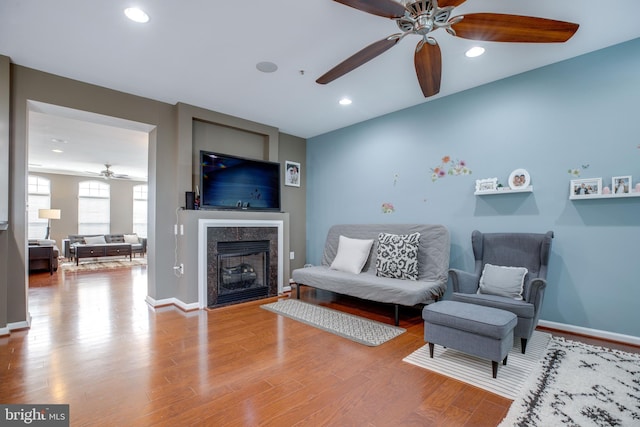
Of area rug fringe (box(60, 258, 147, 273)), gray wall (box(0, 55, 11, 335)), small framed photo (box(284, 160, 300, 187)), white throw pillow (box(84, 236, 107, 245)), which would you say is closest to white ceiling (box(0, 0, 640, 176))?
gray wall (box(0, 55, 11, 335))

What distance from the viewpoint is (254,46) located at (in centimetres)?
265

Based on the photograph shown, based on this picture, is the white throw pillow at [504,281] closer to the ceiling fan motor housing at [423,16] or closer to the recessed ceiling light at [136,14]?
the ceiling fan motor housing at [423,16]

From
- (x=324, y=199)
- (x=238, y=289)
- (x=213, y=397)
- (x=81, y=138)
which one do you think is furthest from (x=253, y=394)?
(x=81, y=138)

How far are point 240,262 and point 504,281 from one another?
3.21 metres

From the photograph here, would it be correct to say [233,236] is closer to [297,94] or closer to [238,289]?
[238,289]

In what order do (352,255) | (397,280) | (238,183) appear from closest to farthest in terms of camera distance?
(397,280) → (352,255) → (238,183)

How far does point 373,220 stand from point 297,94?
2.06 metres

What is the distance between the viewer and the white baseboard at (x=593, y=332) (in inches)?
103

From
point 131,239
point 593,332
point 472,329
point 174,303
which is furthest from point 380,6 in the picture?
point 131,239

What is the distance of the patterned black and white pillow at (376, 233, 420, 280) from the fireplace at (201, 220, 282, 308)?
1.61 meters

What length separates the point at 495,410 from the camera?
5.71ft

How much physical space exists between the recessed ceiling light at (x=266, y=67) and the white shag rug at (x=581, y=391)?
3239 millimetres

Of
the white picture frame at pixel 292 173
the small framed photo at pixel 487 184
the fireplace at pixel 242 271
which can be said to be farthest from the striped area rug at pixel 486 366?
the white picture frame at pixel 292 173

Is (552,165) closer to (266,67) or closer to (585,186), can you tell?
(585,186)
